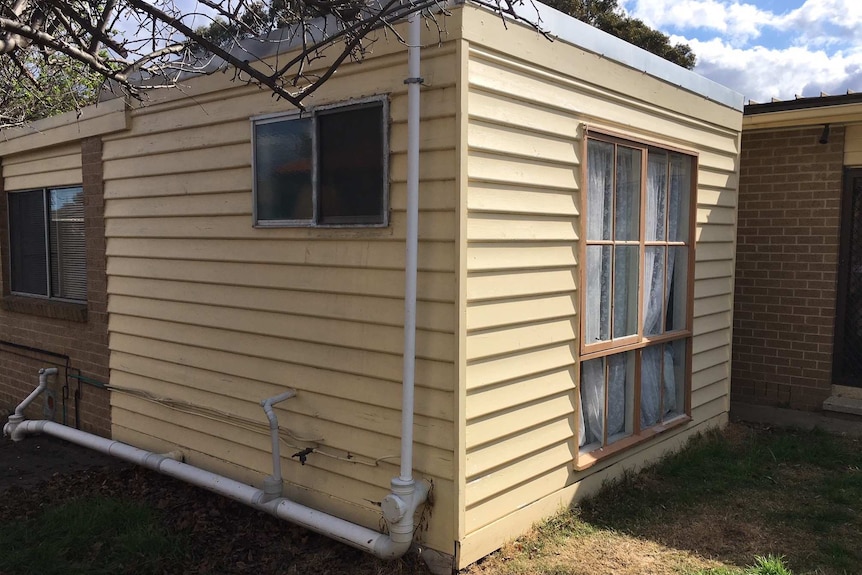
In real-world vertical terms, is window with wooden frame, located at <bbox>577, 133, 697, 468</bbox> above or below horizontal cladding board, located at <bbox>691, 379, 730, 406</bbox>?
above

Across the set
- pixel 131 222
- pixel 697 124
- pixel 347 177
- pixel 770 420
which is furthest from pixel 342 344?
pixel 770 420

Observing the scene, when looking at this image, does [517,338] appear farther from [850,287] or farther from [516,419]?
[850,287]

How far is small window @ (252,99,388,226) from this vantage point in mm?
3777

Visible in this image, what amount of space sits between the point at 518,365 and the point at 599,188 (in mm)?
1382

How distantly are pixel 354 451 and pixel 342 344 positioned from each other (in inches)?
23.7

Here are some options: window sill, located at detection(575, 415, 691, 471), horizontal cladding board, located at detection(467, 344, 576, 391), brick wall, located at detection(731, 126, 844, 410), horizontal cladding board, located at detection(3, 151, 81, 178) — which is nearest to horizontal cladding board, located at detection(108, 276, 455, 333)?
horizontal cladding board, located at detection(467, 344, 576, 391)

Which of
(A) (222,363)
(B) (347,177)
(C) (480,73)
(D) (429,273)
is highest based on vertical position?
(C) (480,73)

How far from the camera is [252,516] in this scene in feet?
14.6

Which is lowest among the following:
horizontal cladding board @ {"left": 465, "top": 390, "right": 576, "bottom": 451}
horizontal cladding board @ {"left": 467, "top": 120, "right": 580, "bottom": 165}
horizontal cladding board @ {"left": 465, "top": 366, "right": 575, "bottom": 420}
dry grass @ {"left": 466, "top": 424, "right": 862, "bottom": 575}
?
dry grass @ {"left": 466, "top": 424, "right": 862, "bottom": 575}

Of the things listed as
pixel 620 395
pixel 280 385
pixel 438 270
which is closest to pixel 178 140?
pixel 280 385

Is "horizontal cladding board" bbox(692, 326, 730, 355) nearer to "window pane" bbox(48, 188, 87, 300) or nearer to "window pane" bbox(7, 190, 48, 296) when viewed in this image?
"window pane" bbox(48, 188, 87, 300)

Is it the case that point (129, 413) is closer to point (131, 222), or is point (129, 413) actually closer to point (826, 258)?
point (131, 222)

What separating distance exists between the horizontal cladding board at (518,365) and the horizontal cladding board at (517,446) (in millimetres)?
336

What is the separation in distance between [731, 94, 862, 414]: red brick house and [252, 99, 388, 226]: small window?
4.19m
